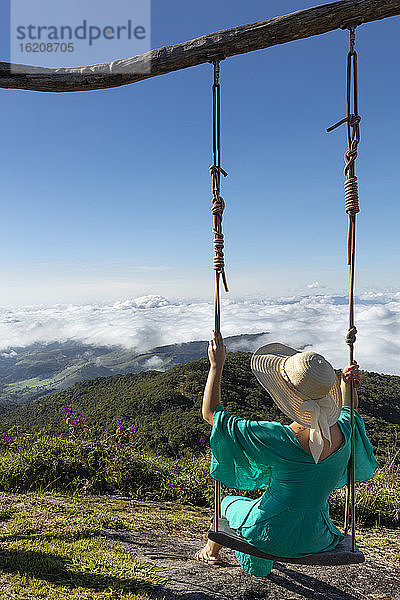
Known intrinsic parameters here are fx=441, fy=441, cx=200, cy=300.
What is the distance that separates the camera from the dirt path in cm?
283

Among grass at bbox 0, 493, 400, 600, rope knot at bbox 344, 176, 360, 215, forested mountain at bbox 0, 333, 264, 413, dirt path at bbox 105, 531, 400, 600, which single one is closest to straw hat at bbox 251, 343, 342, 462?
rope knot at bbox 344, 176, 360, 215

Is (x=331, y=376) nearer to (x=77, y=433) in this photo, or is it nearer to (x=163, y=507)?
(x=163, y=507)

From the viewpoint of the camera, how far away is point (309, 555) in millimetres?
2510

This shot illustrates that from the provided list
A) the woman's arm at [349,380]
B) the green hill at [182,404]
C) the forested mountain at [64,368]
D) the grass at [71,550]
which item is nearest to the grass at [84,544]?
the grass at [71,550]

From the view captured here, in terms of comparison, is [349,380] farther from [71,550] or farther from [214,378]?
[71,550]

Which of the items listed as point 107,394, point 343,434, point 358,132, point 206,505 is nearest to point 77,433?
point 206,505

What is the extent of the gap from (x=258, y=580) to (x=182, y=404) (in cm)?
1103

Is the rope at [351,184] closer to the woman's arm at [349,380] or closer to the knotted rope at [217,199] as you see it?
the woman's arm at [349,380]

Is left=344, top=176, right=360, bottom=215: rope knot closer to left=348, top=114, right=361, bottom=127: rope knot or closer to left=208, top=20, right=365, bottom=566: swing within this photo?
left=208, top=20, right=365, bottom=566: swing

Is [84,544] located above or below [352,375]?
below

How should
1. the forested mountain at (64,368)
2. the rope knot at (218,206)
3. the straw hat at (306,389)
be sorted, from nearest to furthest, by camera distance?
the straw hat at (306,389), the rope knot at (218,206), the forested mountain at (64,368)

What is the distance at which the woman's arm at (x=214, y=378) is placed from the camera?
8.98 feet

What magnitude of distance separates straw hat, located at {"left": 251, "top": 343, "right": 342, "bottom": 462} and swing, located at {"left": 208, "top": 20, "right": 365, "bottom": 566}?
202 millimetres

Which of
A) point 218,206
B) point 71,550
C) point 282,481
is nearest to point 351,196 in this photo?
point 218,206
